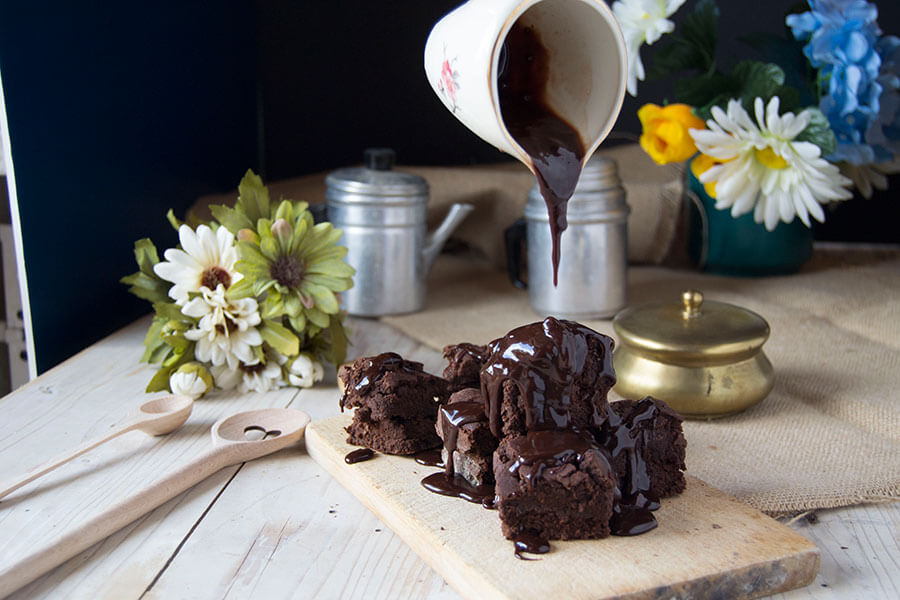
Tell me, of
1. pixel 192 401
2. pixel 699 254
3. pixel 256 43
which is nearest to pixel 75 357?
pixel 192 401

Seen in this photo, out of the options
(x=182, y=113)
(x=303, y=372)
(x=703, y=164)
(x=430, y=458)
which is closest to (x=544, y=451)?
(x=430, y=458)

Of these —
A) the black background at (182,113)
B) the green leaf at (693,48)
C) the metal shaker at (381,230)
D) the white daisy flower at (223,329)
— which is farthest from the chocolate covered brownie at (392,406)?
the green leaf at (693,48)

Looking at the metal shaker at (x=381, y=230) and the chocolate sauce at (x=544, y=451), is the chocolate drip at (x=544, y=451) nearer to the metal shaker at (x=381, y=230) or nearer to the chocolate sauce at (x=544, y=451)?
the chocolate sauce at (x=544, y=451)

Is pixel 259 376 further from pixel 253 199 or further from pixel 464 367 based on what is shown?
pixel 464 367

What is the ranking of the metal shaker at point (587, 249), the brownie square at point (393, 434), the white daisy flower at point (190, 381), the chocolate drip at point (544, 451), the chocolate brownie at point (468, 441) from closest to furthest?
the chocolate drip at point (544, 451) < the chocolate brownie at point (468, 441) < the brownie square at point (393, 434) < the white daisy flower at point (190, 381) < the metal shaker at point (587, 249)

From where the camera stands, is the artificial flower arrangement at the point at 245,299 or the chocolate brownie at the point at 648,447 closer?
the chocolate brownie at the point at 648,447

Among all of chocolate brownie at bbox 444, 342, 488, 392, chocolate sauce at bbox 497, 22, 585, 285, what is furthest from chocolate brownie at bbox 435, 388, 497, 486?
chocolate sauce at bbox 497, 22, 585, 285
